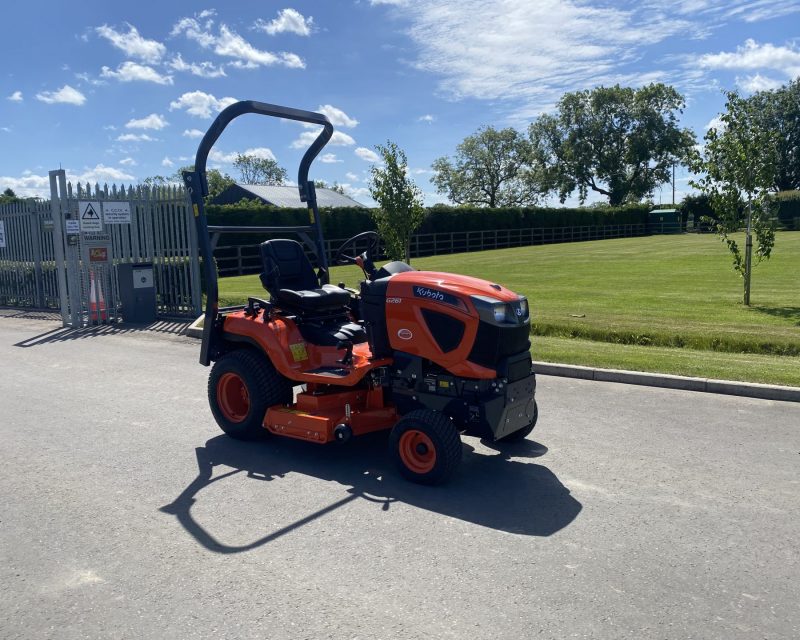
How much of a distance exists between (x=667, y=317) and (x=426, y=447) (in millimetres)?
8346

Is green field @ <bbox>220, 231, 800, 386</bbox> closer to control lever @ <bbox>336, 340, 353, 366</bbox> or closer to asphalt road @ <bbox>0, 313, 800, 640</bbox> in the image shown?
asphalt road @ <bbox>0, 313, 800, 640</bbox>

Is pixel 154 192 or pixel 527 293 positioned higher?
pixel 154 192

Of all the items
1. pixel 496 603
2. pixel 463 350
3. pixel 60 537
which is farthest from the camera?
pixel 463 350

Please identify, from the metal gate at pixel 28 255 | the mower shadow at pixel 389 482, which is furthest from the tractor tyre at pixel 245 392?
the metal gate at pixel 28 255

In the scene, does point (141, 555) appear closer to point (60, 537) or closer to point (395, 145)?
point (60, 537)

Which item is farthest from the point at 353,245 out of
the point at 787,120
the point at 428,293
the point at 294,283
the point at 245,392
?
the point at 787,120

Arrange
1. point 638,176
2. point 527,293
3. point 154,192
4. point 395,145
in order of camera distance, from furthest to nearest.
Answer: point 638,176, point 527,293, point 395,145, point 154,192

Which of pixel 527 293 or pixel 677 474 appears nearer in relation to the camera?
pixel 677 474

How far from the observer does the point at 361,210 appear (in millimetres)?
33844

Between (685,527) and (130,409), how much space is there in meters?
5.29

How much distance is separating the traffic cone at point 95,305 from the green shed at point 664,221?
58795mm

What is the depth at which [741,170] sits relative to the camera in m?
13.2

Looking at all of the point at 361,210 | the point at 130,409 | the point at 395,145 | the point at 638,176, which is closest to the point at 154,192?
the point at 395,145

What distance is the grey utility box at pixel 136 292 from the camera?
13.7 metres
